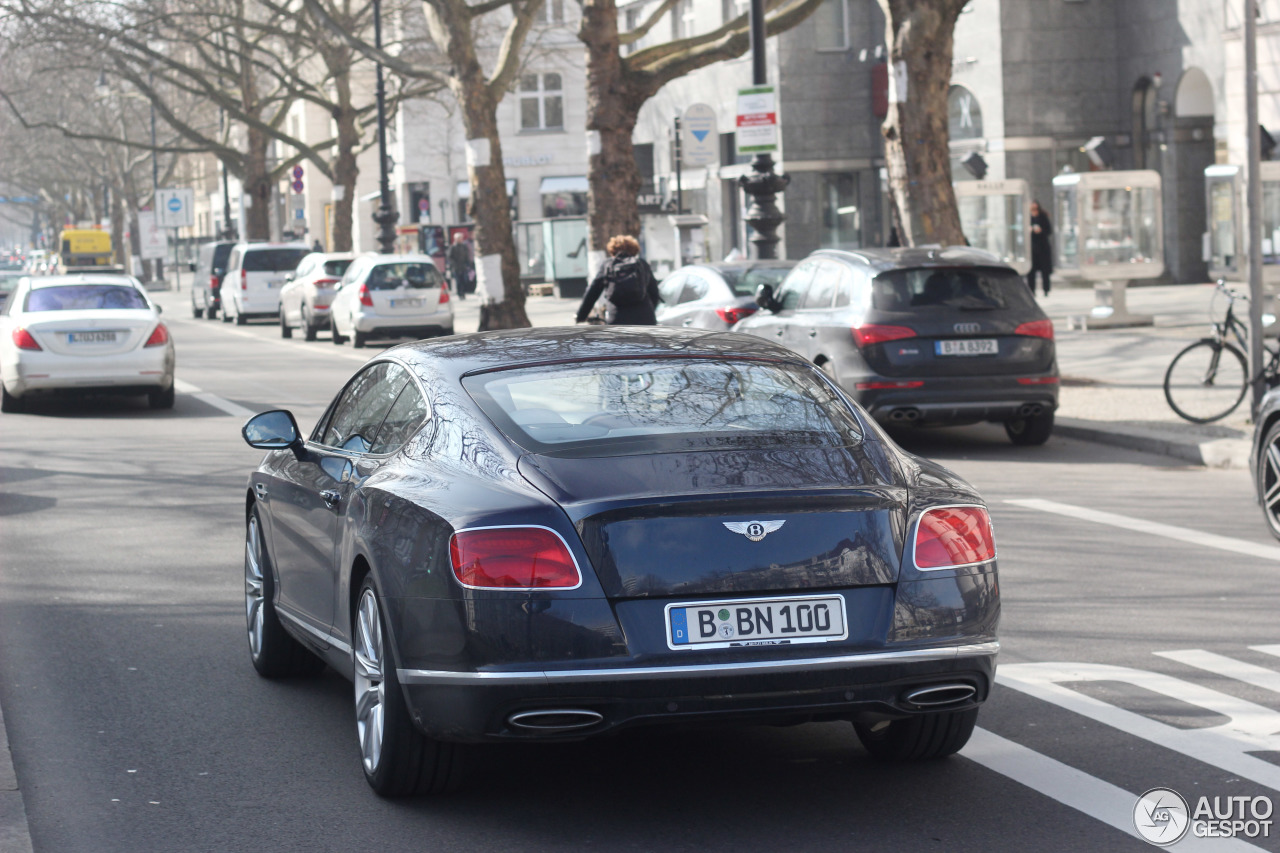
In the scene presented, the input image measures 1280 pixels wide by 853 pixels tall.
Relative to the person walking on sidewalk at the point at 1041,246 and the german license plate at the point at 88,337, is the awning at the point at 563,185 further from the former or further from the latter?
the german license plate at the point at 88,337

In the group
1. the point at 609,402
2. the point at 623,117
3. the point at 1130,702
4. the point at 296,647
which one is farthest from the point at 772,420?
the point at 623,117

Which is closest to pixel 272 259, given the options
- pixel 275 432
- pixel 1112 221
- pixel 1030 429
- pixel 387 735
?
pixel 1112 221

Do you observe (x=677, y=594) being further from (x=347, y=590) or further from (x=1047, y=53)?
(x=1047, y=53)

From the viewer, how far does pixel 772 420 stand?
5.22 meters

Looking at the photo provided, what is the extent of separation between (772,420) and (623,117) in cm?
2097

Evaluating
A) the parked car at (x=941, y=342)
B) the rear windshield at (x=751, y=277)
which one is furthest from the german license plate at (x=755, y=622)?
the rear windshield at (x=751, y=277)

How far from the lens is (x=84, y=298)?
19.0 metres

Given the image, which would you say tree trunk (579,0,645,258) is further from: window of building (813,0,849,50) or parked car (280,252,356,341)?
window of building (813,0,849,50)

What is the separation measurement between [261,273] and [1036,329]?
2810cm

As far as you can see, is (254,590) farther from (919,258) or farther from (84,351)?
(84,351)

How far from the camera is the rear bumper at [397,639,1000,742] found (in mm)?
4531

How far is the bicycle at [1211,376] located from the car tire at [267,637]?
9975 mm

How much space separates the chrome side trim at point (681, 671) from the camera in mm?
4520

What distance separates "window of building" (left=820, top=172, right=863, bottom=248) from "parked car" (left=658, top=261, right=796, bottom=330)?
26.0m
